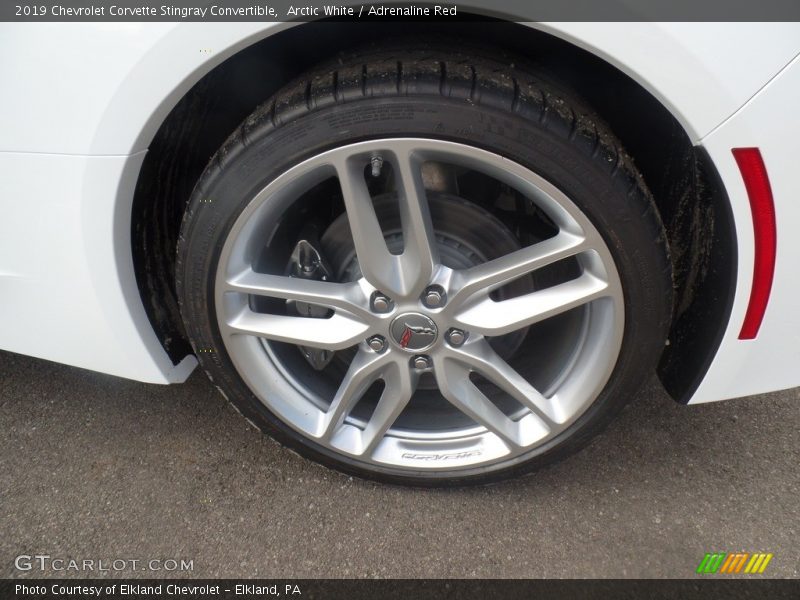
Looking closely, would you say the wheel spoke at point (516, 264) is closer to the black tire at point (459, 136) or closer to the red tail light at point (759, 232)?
the black tire at point (459, 136)

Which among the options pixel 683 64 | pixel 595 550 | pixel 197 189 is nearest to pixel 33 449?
pixel 197 189

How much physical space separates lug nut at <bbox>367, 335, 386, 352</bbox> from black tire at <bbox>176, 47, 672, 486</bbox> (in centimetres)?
38

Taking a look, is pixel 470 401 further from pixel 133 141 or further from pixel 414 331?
pixel 133 141

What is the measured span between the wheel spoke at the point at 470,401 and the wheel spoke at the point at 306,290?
24 cm

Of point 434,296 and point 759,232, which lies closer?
point 759,232

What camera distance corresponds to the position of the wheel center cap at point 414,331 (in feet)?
4.45

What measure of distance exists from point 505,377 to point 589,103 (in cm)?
63

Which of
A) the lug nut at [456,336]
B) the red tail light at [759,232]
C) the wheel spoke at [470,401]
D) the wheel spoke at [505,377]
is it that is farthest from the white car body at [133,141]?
the lug nut at [456,336]

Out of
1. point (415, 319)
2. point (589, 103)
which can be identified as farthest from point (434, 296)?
point (589, 103)

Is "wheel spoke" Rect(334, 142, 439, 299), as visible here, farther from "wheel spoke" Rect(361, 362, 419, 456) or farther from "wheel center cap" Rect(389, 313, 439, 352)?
"wheel spoke" Rect(361, 362, 419, 456)

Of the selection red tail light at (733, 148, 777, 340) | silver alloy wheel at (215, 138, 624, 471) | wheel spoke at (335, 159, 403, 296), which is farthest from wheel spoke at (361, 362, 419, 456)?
red tail light at (733, 148, 777, 340)

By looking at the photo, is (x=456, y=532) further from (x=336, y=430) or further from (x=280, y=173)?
(x=280, y=173)

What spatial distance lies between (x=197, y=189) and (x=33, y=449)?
100 cm

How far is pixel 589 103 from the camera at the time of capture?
1320 millimetres
